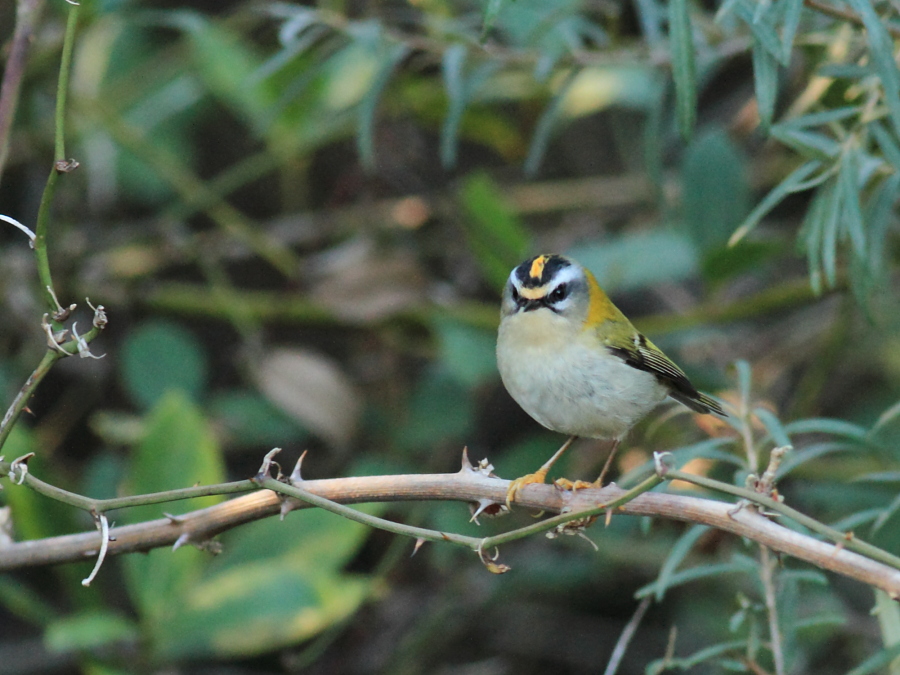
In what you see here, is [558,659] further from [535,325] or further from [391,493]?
[391,493]

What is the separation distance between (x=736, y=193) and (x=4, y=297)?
3220 millimetres

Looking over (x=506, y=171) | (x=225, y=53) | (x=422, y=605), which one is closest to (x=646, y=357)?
(x=422, y=605)

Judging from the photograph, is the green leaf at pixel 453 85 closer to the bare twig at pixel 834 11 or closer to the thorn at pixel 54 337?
the bare twig at pixel 834 11

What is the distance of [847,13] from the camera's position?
2.26 metres

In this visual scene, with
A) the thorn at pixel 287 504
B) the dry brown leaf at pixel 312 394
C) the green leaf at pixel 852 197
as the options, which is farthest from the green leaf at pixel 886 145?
the dry brown leaf at pixel 312 394

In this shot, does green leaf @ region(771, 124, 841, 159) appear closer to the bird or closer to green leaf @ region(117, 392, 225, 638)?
the bird

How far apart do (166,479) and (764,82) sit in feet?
7.79

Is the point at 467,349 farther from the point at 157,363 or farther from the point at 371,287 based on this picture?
the point at 157,363

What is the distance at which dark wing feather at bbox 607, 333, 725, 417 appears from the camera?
308 cm

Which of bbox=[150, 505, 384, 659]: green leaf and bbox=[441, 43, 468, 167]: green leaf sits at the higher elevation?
bbox=[441, 43, 468, 167]: green leaf

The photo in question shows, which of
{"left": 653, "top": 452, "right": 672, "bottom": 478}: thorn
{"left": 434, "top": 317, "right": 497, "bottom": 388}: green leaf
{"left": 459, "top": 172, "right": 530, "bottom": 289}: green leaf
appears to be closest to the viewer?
{"left": 653, "top": 452, "right": 672, "bottom": 478}: thorn

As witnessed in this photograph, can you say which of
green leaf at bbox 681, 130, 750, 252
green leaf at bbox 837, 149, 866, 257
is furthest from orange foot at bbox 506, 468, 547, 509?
green leaf at bbox 681, 130, 750, 252

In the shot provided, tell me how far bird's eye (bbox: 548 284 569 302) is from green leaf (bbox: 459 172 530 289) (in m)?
0.83

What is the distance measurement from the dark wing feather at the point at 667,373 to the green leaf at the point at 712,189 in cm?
99
